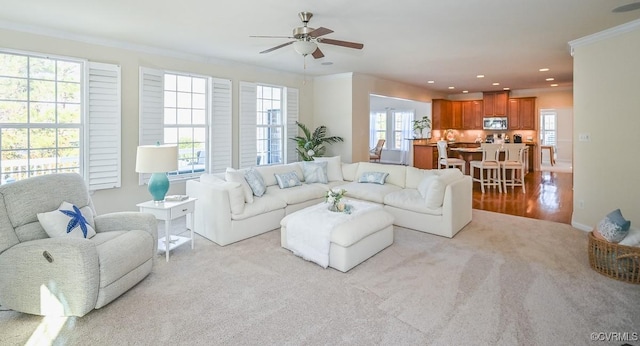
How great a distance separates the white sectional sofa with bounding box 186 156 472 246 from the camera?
4246 mm

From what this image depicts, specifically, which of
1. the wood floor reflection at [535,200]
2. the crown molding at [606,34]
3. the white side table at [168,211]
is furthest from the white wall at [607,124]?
the white side table at [168,211]

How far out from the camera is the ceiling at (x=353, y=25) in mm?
3508

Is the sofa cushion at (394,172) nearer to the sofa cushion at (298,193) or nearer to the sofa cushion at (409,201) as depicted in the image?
the sofa cushion at (409,201)

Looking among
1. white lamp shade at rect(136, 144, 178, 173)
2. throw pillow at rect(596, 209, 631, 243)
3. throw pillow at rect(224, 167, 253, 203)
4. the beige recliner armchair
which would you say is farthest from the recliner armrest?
throw pillow at rect(596, 209, 631, 243)

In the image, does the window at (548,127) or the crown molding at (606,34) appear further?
the window at (548,127)

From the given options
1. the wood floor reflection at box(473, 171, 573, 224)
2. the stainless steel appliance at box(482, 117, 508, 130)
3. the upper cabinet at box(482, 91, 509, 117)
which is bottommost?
the wood floor reflection at box(473, 171, 573, 224)

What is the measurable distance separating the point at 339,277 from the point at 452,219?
77.2 inches

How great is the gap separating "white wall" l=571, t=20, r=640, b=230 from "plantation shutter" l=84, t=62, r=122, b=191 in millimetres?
6566

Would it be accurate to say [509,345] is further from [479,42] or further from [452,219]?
[479,42]

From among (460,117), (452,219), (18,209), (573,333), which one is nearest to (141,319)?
(18,209)

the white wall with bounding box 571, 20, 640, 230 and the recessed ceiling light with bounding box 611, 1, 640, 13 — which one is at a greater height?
the recessed ceiling light with bounding box 611, 1, 640, 13

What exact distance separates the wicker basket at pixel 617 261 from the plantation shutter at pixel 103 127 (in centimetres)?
597

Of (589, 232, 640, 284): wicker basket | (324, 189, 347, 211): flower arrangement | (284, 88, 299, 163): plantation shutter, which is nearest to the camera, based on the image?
(589, 232, 640, 284): wicker basket

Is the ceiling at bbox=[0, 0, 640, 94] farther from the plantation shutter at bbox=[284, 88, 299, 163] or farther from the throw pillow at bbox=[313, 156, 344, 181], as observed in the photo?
the throw pillow at bbox=[313, 156, 344, 181]
